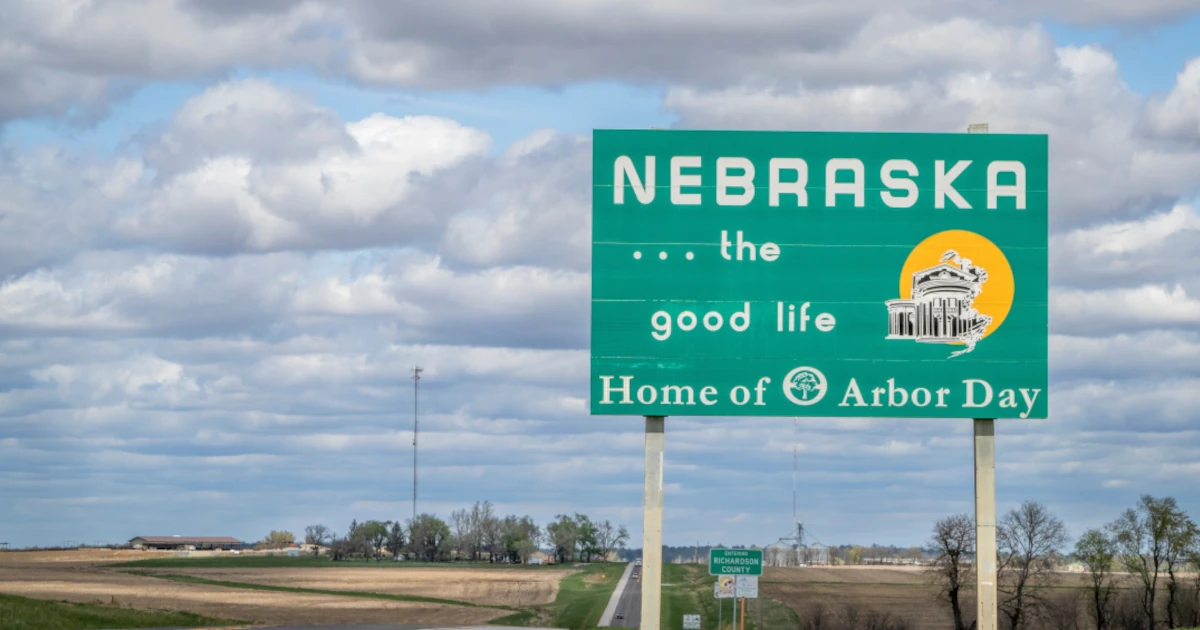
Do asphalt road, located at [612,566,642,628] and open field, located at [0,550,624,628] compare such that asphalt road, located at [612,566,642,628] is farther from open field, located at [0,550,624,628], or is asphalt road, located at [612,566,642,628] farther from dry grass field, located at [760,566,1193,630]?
dry grass field, located at [760,566,1193,630]

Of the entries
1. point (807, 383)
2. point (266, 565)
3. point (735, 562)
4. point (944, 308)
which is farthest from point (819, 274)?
point (266, 565)

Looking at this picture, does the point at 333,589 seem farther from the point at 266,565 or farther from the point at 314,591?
the point at 266,565

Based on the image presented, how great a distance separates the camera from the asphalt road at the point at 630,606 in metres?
99.1

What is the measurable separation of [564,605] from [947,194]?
305 feet

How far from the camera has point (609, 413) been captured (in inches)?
1245

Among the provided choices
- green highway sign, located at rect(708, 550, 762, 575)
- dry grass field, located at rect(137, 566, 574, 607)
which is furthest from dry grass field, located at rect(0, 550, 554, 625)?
green highway sign, located at rect(708, 550, 762, 575)

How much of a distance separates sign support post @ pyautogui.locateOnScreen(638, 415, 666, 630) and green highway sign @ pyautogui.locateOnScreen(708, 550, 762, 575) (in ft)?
11.4

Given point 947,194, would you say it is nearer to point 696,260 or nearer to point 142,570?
point 696,260

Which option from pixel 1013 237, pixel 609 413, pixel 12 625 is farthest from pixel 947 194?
pixel 12 625

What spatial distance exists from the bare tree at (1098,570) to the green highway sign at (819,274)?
259 feet

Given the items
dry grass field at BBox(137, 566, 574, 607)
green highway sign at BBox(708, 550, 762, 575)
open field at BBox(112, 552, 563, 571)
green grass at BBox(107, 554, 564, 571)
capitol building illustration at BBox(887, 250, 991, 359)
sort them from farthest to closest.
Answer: open field at BBox(112, 552, 563, 571) < green grass at BBox(107, 554, 564, 571) < dry grass field at BBox(137, 566, 574, 607) < green highway sign at BBox(708, 550, 762, 575) < capitol building illustration at BBox(887, 250, 991, 359)

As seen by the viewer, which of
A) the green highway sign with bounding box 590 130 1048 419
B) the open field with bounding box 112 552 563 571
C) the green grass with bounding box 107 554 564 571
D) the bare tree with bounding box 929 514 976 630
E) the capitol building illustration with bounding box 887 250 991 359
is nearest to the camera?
the green highway sign with bounding box 590 130 1048 419

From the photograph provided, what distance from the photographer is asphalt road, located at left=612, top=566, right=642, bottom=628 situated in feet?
325

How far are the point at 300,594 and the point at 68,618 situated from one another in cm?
7738
